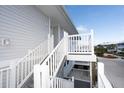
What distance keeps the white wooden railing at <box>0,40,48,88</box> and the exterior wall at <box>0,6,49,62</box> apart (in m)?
0.30

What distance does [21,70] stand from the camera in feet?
9.60

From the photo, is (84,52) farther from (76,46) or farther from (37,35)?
(37,35)

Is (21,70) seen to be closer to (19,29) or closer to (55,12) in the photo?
(19,29)

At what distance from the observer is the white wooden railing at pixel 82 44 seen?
14.2 feet

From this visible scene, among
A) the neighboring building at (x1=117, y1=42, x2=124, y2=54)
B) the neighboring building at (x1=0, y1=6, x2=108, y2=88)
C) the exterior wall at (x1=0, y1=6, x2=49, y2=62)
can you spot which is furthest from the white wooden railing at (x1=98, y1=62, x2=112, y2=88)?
the neighboring building at (x1=117, y1=42, x2=124, y2=54)

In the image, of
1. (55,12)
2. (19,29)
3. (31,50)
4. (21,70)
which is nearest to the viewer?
(21,70)

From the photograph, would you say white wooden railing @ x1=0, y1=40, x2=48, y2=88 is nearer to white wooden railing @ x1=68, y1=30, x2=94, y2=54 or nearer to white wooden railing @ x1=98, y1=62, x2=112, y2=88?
white wooden railing @ x1=68, y1=30, x2=94, y2=54

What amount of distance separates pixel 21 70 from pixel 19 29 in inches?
50.6

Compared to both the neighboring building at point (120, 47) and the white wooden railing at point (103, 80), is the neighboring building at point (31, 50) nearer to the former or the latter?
the white wooden railing at point (103, 80)

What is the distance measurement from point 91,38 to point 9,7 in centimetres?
308

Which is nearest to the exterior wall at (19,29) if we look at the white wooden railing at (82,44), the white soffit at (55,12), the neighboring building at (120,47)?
the white soffit at (55,12)

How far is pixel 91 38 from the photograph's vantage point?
166 inches

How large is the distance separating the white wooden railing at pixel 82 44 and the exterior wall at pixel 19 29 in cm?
142

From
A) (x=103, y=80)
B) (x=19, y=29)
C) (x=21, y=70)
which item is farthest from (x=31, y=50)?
(x=103, y=80)
